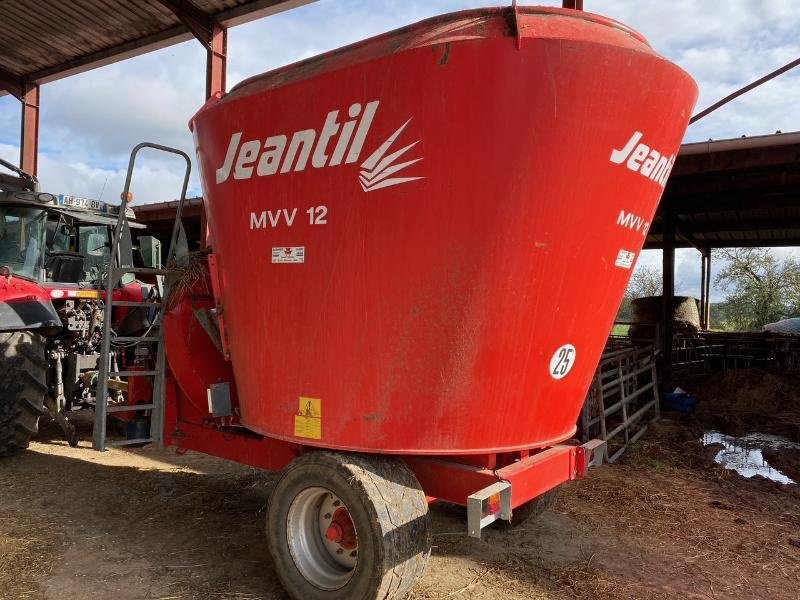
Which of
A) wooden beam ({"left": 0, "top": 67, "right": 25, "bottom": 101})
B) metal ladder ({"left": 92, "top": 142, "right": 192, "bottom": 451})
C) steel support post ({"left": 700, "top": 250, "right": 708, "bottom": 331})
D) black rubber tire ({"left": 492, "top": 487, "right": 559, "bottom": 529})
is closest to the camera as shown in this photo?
metal ladder ({"left": 92, "top": 142, "right": 192, "bottom": 451})

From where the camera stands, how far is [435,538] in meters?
4.00

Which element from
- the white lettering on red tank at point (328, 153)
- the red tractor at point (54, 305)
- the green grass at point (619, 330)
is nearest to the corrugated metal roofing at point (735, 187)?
the white lettering on red tank at point (328, 153)

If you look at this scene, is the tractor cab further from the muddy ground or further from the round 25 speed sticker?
the round 25 speed sticker

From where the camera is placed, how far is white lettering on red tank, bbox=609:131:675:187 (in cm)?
267

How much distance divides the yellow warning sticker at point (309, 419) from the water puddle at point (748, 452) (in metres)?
5.10

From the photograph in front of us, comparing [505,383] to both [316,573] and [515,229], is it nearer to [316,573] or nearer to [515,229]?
[515,229]

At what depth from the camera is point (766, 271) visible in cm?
2639

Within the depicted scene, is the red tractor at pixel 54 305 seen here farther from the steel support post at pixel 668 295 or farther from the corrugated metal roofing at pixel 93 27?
the steel support post at pixel 668 295

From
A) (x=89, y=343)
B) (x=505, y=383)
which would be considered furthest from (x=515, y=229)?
(x=89, y=343)

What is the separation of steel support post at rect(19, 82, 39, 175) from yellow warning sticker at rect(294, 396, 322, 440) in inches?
472

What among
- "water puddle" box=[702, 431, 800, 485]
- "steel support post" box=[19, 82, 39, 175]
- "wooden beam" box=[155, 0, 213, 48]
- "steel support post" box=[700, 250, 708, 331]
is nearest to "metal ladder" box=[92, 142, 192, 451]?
"wooden beam" box=[155, 0, 213, 48]

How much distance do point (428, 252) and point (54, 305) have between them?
5083mm

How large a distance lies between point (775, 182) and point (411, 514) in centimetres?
903

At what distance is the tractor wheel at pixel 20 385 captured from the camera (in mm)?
5125
